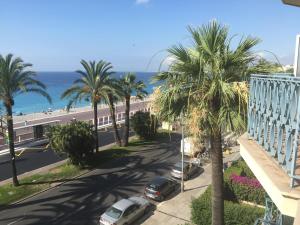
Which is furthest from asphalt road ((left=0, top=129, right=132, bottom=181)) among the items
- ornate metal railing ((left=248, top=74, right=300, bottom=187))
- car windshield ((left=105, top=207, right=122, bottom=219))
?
ornate metal railing ((left=248, top=74, right=300, bottom=187))

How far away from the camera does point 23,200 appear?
2197 cm

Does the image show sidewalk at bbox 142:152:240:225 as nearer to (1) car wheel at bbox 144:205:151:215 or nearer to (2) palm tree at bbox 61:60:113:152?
(1) car wheel at bbox 144:205:151:215

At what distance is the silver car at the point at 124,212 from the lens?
706 inches

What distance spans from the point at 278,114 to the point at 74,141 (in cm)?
2386

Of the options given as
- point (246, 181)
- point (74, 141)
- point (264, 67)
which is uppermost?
point (264, 67)

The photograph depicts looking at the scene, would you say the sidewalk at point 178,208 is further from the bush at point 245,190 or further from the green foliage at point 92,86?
the green foliage at point 92,86

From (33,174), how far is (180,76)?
21.6m

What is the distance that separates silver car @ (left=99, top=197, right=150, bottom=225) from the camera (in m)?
17.9

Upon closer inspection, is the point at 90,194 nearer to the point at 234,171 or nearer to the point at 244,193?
the point at 234,171

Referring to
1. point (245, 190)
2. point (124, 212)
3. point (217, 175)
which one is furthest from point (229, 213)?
point (217, 175)

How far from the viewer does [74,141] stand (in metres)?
27.5

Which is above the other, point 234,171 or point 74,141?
point 74,141

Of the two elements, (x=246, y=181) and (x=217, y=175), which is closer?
(x=217, y=175)

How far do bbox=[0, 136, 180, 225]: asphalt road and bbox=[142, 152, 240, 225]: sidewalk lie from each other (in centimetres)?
305
